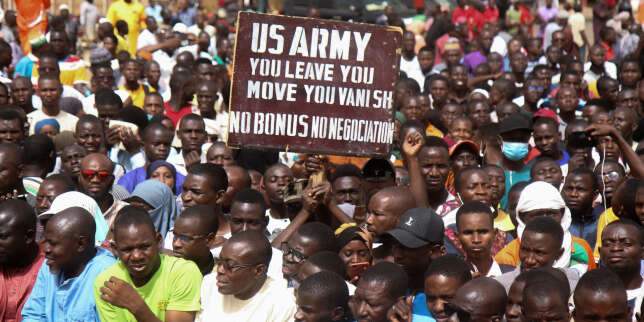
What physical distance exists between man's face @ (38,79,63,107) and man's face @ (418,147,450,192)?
4.47 metres

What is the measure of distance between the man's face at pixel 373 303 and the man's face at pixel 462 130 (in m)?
4.89

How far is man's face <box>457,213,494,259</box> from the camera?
19.6ft

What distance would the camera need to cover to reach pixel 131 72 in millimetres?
12148

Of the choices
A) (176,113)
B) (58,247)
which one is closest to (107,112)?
(176,113)

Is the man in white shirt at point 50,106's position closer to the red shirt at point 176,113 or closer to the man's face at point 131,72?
the red shirt at point 176,113

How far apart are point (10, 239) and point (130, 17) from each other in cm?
1114

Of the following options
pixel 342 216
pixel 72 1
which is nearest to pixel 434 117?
pixel 342 216

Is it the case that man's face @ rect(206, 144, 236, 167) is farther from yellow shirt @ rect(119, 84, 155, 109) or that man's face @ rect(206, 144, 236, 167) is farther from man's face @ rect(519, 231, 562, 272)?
yellow shirt @ rect(119, 84, 155, 109)

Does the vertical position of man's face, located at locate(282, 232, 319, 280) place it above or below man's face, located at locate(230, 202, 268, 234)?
below

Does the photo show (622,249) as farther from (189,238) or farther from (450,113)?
(450,113)

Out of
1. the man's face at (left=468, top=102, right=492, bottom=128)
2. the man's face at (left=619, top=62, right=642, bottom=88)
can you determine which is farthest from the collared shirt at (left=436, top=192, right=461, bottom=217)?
the man's face at (left=619, top=62, right=642, bottom=88)

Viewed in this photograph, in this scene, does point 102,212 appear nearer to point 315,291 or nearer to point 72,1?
point 315,291

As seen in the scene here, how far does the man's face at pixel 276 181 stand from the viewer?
7.75 metres

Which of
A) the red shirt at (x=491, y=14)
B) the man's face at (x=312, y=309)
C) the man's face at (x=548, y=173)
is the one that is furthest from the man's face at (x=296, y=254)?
the red shirt at (x=491, y=14)
